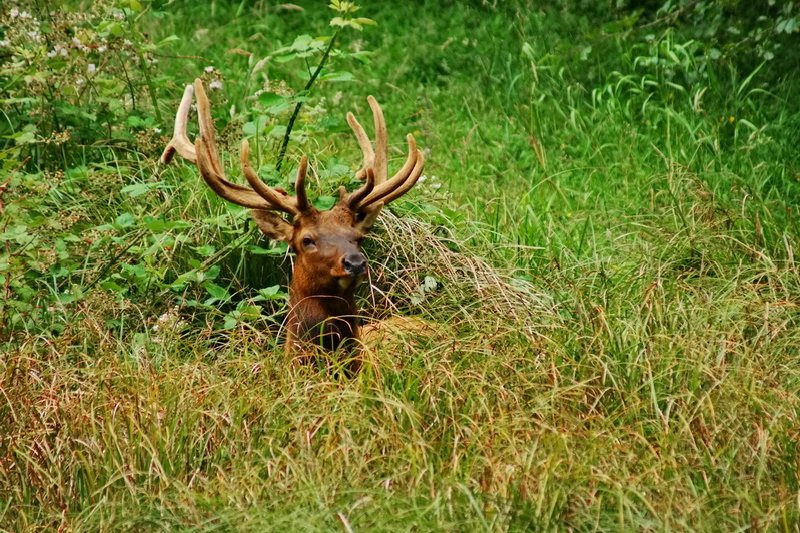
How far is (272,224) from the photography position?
6.52 meters

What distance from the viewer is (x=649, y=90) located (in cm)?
967

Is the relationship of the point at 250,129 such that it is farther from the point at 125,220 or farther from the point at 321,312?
the point at 321,312

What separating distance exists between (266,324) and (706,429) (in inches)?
92.4

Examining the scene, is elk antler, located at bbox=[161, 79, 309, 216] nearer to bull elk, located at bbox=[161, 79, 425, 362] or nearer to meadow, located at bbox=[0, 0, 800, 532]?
bull elk, located at bbox=[161, 79, 425, 362]

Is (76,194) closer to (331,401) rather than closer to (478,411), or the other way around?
(331,401)

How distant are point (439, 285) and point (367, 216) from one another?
66 centimetres

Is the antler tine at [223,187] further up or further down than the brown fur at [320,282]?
further up

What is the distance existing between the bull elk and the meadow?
0.74 feet

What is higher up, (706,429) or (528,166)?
(706,429)

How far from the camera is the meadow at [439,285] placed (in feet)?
16.1

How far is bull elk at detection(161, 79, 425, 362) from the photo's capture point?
20.6ft

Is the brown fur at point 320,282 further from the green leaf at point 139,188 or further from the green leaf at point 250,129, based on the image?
the green leaf at point 250,129

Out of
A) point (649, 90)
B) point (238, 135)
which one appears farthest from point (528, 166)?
point (238, 135)

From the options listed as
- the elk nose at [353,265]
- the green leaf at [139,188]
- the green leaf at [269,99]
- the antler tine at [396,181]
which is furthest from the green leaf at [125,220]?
the elk nose at [353,265]
